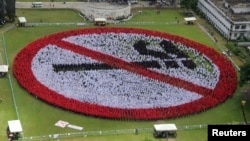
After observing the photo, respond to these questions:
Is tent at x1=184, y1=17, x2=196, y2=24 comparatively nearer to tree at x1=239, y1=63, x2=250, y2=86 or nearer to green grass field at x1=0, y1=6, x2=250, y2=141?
green grass field at x1=0, y1=6, x2=250, y2=141

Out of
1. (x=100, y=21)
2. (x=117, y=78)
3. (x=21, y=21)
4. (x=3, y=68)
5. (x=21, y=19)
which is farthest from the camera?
(x=100, y=21)

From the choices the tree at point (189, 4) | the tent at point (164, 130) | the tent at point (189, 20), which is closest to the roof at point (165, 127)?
the tent at point (164, 130)

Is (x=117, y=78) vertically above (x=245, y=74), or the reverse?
(x=245, y=74)

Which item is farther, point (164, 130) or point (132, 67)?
point (132, 67)

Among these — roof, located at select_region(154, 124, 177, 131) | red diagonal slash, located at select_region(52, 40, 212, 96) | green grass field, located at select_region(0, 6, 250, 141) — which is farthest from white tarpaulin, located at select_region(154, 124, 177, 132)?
red diagonal slash, located at select_region(52, 40, 212, 96)

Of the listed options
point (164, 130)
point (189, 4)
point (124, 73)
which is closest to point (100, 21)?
point (189, 4)

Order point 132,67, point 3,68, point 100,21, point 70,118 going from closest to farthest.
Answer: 1. point 70,118
2. point 3,68
3. point 132,67
4. point 100,21

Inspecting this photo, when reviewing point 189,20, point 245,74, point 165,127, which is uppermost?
point 189,20

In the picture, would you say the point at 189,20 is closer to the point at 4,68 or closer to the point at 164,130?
the point at 4,68
